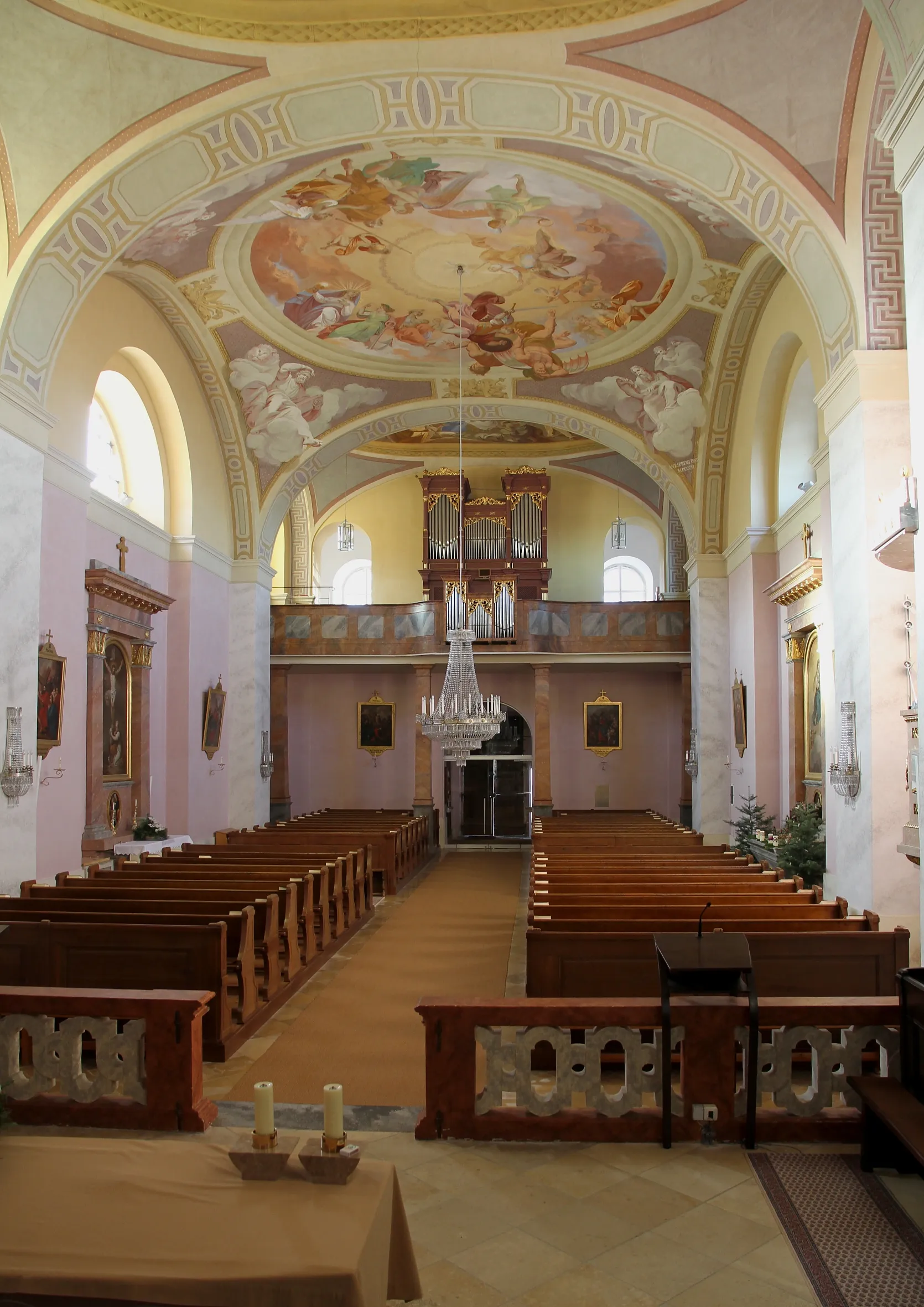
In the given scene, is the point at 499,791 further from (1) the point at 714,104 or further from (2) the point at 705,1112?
(2) the point at 705,1112

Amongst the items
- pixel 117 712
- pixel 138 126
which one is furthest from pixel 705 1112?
pixel 117 712

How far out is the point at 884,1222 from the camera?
380cm

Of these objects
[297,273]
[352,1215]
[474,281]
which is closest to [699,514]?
[474,281]

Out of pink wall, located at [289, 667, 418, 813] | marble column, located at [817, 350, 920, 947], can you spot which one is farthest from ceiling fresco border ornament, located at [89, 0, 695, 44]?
pink wall, located at [289, 667, 418, 813]

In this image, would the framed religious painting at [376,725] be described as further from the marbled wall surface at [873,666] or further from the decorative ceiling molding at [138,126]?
the decorative ceiling molding at [138,126]

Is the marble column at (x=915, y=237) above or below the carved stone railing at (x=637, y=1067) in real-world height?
Answer: above

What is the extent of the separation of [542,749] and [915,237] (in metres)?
14.3

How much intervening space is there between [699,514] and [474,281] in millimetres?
5050

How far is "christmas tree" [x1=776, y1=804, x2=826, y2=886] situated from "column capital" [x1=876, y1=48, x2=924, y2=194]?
6551mm

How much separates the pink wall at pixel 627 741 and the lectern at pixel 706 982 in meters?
16.5

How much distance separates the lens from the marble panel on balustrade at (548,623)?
Answer: 1952cm

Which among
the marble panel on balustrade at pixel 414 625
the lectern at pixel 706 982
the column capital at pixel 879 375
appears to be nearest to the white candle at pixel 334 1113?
the lectern at pixel 706 982

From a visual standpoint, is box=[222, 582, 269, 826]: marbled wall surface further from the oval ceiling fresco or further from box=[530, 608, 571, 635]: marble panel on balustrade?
box=[530, 608, 571, 635]: marble panel on balustrade

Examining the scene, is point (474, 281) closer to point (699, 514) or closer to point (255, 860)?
point (699, 514)
